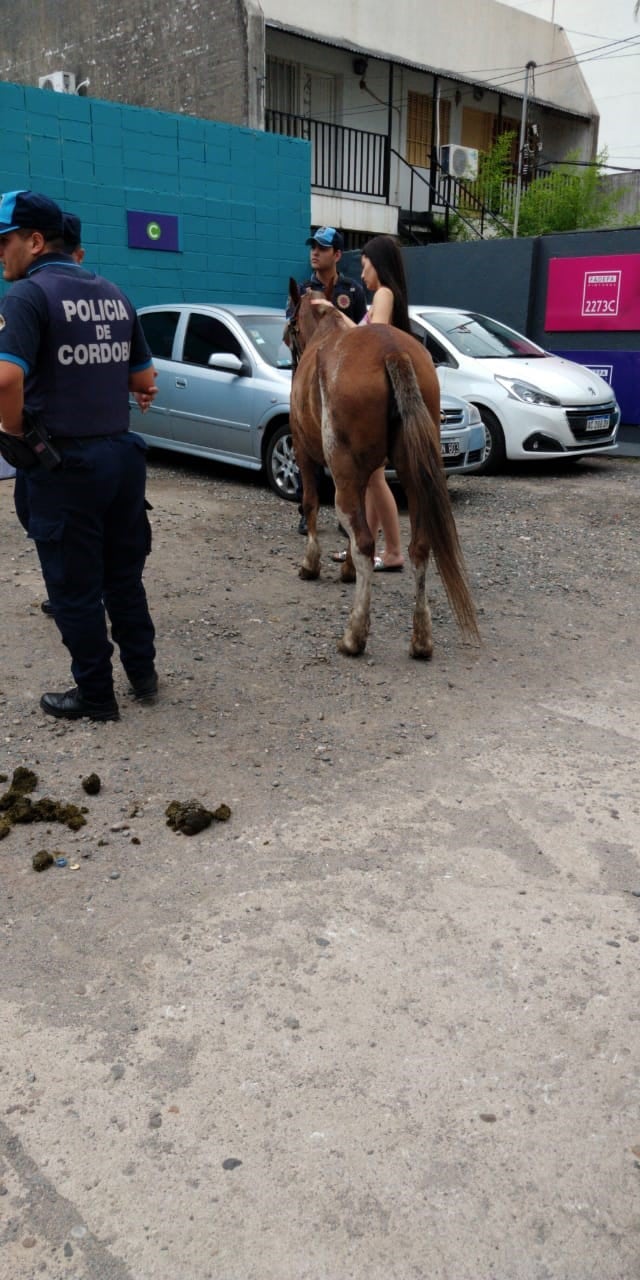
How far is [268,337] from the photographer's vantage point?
31.3 feet

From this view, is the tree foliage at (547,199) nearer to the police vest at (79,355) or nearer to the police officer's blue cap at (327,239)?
the police officer's blue cap at (327,239)

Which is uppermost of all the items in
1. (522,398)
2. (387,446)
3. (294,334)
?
(294,334)

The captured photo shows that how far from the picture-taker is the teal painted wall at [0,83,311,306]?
456 inches

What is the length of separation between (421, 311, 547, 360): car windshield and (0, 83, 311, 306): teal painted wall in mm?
3567

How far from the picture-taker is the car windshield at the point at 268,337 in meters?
9.25

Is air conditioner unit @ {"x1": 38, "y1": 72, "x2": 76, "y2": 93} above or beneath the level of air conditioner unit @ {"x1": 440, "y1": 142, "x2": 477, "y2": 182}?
above

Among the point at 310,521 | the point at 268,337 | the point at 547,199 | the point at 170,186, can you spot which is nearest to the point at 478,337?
the point at 268,337

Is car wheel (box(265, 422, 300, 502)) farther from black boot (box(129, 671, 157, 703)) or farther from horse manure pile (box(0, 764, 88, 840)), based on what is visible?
horse manure pile (box(0, 764, 88, 840))

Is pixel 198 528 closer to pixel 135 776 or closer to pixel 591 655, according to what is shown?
pixel 591 655

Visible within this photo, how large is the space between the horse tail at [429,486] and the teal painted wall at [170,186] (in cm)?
858

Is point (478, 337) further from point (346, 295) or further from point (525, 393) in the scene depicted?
point (346, 295)

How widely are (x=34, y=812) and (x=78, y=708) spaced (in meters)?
0.86

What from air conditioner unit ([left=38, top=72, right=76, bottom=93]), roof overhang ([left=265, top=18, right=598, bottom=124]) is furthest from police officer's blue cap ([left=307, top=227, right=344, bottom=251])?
roof overhang ([left=265, top=18, right=598, bottom=124])

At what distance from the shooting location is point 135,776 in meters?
3.92
